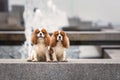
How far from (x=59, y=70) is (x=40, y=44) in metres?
0.44

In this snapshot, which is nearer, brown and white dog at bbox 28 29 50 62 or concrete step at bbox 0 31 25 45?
brown and white dog at bbox 28 29 50 62

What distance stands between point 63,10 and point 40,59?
13.8 metres

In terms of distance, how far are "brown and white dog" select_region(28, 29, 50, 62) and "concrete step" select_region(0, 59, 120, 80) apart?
0.14 meters

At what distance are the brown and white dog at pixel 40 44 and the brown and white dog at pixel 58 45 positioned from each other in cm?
7

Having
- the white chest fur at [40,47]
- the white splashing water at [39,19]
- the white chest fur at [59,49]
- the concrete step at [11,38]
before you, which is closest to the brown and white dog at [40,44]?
the white chest fur at [40,47]

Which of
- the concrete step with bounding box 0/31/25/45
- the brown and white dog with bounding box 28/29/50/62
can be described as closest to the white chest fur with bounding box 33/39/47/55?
the brown and white dog with bounding box 28/29/50/62

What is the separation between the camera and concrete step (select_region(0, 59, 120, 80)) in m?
4.85

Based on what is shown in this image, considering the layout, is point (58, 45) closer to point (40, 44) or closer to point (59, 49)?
point (59, 49)

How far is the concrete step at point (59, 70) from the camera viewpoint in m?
4.85

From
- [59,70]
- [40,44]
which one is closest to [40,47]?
[40,44]

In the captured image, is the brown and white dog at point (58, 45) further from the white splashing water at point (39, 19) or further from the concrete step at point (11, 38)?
the concrete step at point (11, 38)

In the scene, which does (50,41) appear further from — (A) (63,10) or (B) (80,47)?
(A) (63,10)

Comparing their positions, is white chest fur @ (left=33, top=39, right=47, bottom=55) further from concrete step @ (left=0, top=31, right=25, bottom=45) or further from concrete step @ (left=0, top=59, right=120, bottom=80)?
concrete step @ (left=0, top=31, right=25, bottom=45)

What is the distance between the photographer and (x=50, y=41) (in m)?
4.90
